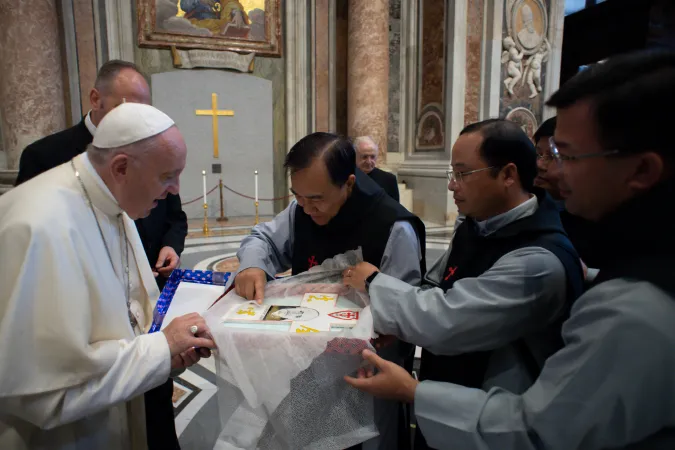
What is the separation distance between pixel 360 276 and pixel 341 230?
401mm

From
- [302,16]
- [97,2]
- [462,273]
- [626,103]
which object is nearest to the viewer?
[626,103]

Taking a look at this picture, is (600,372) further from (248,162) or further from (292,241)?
(248,162)

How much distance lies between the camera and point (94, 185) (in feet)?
4.60

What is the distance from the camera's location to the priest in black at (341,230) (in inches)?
65.6

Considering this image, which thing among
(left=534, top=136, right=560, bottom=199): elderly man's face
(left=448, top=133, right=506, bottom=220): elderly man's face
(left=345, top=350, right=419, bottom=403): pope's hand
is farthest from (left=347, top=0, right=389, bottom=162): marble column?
(left=345, top=350, right=419, bottom=403): pope's hand

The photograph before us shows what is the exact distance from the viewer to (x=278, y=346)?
1.24 meters

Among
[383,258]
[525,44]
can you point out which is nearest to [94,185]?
[383,258]

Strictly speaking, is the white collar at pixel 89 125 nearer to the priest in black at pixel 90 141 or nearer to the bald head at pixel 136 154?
the priest in black at pixel 90 141

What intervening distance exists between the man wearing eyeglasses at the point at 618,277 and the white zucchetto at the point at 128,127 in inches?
44.2

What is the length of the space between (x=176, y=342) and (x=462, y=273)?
958 millimetres

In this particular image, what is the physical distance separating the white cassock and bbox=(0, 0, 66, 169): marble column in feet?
22.0

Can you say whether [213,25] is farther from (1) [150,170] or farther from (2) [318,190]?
(1) [150,170]

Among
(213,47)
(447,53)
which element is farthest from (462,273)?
(213,47)

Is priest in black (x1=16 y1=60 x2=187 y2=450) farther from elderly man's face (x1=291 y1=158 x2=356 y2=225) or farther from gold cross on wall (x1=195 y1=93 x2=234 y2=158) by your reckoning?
gold cross on wall (x1=195 y1=93 x2=234 y2=158)
